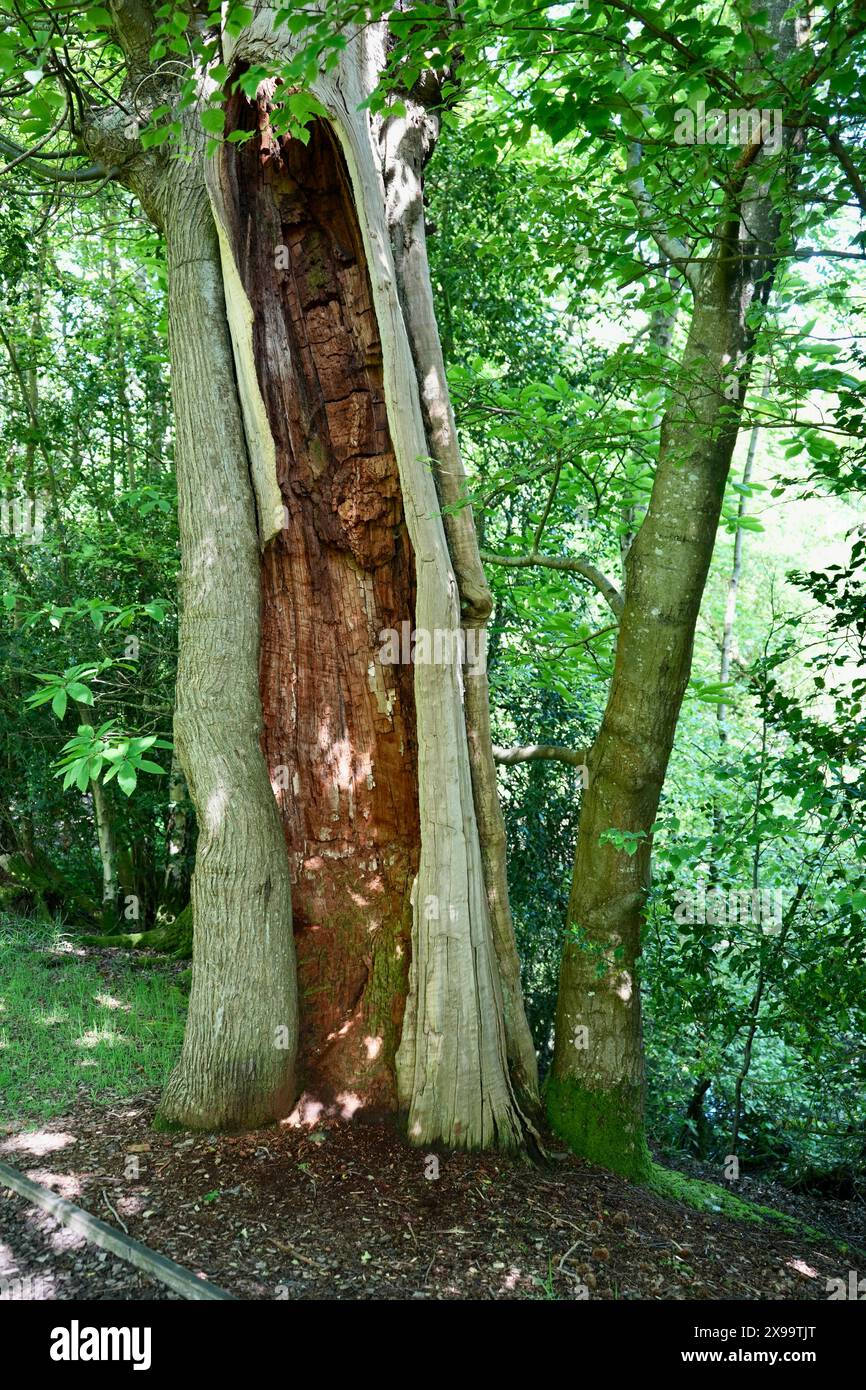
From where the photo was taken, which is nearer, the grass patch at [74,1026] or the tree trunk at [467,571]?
the tree trunk at [467,571]

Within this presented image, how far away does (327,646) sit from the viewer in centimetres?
390

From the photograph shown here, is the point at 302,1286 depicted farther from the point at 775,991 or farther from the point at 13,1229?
the point at 775,991

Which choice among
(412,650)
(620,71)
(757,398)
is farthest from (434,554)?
(620,71)

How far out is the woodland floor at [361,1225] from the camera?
9.26 ft

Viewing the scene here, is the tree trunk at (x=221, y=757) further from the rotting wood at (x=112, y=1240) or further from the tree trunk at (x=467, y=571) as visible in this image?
the tree trunk at (x=467, y=571)

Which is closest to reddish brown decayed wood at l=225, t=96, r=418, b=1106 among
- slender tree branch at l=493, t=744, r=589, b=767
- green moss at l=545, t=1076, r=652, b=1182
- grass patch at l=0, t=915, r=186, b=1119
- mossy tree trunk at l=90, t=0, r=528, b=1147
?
mossy tree trunk at l=90, t=0, r=528, b=1147

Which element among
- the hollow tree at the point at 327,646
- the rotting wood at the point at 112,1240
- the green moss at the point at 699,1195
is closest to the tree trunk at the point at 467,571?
the hollow tree at the point at 327,646

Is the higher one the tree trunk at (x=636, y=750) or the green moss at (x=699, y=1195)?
the tree trunk at (x=636, y=750)

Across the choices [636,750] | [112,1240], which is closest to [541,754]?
[636,750]

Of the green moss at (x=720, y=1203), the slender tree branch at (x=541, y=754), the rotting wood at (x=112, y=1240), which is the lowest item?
the green moss at (x=720, y=1203)

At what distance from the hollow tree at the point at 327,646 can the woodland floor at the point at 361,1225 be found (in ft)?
0.63

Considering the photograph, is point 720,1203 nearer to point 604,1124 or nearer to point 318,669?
point 604,1124

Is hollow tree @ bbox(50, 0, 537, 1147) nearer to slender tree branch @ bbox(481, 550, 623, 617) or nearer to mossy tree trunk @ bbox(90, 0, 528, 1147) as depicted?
mossy tree trunk @ bbox(90, 0, 528, 1147)

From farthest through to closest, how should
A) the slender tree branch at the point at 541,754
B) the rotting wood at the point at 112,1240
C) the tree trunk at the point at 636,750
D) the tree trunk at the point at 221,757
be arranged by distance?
the slender tree branch at the point at 541,754, the tree trunk at the point at 636,750, the tree trunk at the point at 221,757, the rotting wood at the point at 112,1240
